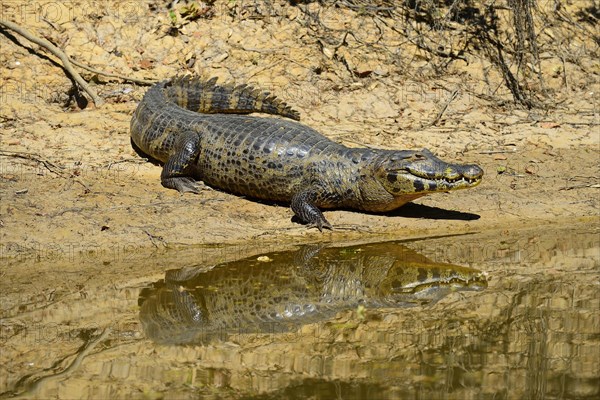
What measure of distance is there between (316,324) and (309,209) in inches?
84.7

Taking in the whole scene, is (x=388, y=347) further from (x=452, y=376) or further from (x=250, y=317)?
(x=250, y=317)

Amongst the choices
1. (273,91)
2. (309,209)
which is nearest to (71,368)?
(309,209)

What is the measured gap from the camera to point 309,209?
7.69 metres

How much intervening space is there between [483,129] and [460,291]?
3677 millimetres

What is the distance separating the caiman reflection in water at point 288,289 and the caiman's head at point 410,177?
717 mm

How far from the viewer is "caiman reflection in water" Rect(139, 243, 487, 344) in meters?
5.70

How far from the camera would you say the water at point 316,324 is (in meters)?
4.75

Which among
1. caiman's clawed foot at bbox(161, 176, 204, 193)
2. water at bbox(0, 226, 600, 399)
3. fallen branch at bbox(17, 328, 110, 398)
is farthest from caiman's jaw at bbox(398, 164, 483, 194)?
fallen branch at bbox(17, 328, 110, 398)

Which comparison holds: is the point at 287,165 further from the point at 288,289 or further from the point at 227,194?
the point at 288,289

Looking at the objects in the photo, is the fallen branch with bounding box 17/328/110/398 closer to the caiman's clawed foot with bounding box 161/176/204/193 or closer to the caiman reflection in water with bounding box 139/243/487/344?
Result: the caiman reflection in water with bounding box 139/243/487/344

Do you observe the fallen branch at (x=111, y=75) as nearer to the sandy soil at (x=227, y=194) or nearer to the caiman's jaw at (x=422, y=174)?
the sandy soil at (x=227, y=194)

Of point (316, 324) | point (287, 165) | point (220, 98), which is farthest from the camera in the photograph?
point (220, 98)

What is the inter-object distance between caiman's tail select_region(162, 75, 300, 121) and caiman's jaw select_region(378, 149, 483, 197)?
205 centimetres

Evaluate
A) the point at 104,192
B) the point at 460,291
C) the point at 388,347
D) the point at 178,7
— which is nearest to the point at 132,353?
the point at 388,347
